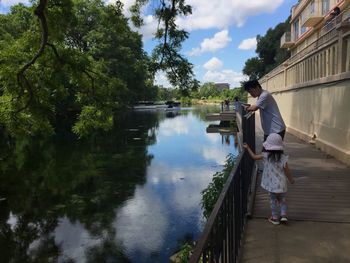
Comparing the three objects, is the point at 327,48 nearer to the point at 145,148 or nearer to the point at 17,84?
the point at 17,84

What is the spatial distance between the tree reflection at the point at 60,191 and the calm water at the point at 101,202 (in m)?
0.03

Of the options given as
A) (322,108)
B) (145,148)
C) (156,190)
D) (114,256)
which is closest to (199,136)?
(145,148)

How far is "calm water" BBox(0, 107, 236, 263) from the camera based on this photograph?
384 inches

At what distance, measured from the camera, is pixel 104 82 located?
35.2 ft

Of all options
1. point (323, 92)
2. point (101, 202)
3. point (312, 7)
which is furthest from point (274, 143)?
point (312, 7)

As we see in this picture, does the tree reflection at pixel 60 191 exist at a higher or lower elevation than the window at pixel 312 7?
lower

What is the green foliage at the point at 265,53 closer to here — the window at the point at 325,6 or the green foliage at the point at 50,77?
the window at the point at 325,6

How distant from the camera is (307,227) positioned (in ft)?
16.6

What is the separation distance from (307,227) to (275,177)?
2.41ft

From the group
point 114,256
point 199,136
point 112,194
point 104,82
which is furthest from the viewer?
point 199,136

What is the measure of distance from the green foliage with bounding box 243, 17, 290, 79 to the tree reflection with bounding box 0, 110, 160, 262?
4270 centimetres

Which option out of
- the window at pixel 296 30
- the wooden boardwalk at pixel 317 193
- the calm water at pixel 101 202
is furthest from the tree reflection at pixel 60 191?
the window at pixel 296 30

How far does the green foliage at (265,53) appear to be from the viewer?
210ft

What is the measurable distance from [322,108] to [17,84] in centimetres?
863
